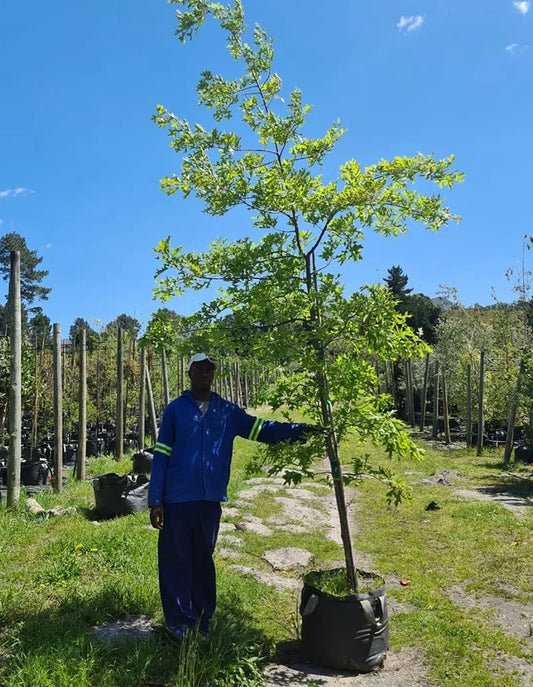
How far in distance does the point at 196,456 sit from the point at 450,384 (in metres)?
24.1

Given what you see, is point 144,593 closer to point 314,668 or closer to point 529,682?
point 314,668

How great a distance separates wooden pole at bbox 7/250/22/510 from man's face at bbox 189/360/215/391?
4110mm

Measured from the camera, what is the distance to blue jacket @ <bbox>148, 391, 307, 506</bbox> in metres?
3.61

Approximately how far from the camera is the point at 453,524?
25.2 ft

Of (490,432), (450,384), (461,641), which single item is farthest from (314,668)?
(450,384)

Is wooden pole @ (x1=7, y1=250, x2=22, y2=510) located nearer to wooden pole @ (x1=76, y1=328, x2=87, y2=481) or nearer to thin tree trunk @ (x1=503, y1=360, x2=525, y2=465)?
wooden pole @ (x1=76, y1=328, x2=87, y2=481)

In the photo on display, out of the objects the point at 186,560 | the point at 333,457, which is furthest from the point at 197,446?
the point at 333,457

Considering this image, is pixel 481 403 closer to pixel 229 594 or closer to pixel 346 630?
→ pixel 229 594

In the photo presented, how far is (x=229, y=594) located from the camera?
4578 mm

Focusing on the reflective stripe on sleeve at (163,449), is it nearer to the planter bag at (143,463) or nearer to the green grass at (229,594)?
the green grass at (229,594)

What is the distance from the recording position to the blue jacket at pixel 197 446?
3611 millimetres

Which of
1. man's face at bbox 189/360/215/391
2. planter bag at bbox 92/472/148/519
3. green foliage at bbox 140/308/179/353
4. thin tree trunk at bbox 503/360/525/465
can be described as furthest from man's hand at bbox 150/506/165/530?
thin tree trunk at bbox 503/360/525/465

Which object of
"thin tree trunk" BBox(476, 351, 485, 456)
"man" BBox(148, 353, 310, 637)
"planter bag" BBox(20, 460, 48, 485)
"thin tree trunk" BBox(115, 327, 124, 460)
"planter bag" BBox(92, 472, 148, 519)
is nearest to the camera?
"man" BBox(148, 353, 310, 637)

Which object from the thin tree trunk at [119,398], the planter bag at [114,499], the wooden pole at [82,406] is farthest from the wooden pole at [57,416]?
the thin tree trunk at [119,398]
